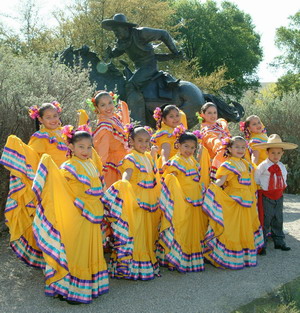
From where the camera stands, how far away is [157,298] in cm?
386

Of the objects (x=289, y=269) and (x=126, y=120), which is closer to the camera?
(x=289, y=269)

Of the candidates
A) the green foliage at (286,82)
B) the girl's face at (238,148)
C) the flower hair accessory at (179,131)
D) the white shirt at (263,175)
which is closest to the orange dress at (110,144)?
the flower hair accessory at (179,131)

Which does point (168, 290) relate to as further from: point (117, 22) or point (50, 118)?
point (117, 22)

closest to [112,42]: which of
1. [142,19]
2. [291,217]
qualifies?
[142,19]

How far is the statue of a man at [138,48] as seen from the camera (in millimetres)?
8062

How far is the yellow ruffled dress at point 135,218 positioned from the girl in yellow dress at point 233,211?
61 centimetres

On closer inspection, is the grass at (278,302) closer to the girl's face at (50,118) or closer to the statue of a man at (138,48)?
the girl's face at (50,118)

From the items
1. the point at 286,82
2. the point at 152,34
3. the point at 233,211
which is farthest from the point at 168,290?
the point at 286,82

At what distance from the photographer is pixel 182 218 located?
4.36 m

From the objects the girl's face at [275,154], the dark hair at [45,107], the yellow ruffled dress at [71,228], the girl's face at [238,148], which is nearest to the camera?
the yellow ruffled dress at [71,228]

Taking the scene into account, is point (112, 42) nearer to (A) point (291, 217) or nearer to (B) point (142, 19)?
(B) point (142, 19)

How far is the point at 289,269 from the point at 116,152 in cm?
230

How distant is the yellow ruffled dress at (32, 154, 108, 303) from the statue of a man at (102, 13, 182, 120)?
4.54 metres

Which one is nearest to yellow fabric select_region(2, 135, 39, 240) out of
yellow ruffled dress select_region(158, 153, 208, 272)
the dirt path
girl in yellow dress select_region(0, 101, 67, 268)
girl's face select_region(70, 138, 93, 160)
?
girl in yellow dress select_region(0, 101, 67, 268)
